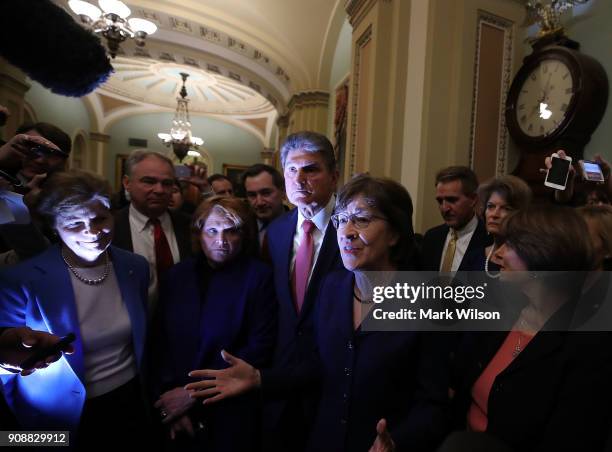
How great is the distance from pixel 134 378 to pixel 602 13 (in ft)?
10.6

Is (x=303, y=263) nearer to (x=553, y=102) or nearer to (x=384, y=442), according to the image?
(x=384, y=442)

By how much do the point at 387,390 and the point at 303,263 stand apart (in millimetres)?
581

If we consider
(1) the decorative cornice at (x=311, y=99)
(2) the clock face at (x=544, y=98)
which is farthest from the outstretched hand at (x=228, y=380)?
(1) the decorative cornice at (x=311, y=99)

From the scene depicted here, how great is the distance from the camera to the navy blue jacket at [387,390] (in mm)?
1058

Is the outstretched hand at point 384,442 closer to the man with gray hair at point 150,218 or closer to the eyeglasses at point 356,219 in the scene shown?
the eyeglasses at point 356,219

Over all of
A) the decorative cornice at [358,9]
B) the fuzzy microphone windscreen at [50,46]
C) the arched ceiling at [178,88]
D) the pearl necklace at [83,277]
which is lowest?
the pearl necklace at [83,277]

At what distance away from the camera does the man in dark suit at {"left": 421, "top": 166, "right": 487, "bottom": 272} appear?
2.06 metres

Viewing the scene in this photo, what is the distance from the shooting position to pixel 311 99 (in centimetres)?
655

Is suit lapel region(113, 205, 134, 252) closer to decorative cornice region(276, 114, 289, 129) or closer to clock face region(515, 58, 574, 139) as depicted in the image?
clock face region(515, 58, 574, 139)

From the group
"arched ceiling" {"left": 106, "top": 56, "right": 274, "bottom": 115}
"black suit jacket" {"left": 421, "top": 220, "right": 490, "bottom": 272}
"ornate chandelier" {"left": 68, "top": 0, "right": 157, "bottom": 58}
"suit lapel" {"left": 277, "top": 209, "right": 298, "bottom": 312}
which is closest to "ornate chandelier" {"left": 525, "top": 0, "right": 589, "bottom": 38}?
"black suit jacket" {"left": 421, "top": 220, "right": 490, "bottom": 272}

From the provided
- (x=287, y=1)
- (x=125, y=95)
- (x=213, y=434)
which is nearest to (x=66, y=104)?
(x=125, y=95)

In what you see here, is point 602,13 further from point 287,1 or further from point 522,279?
point 287,1

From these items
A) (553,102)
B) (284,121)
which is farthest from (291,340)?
(284,121)

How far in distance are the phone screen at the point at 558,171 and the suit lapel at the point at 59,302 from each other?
200 cm
